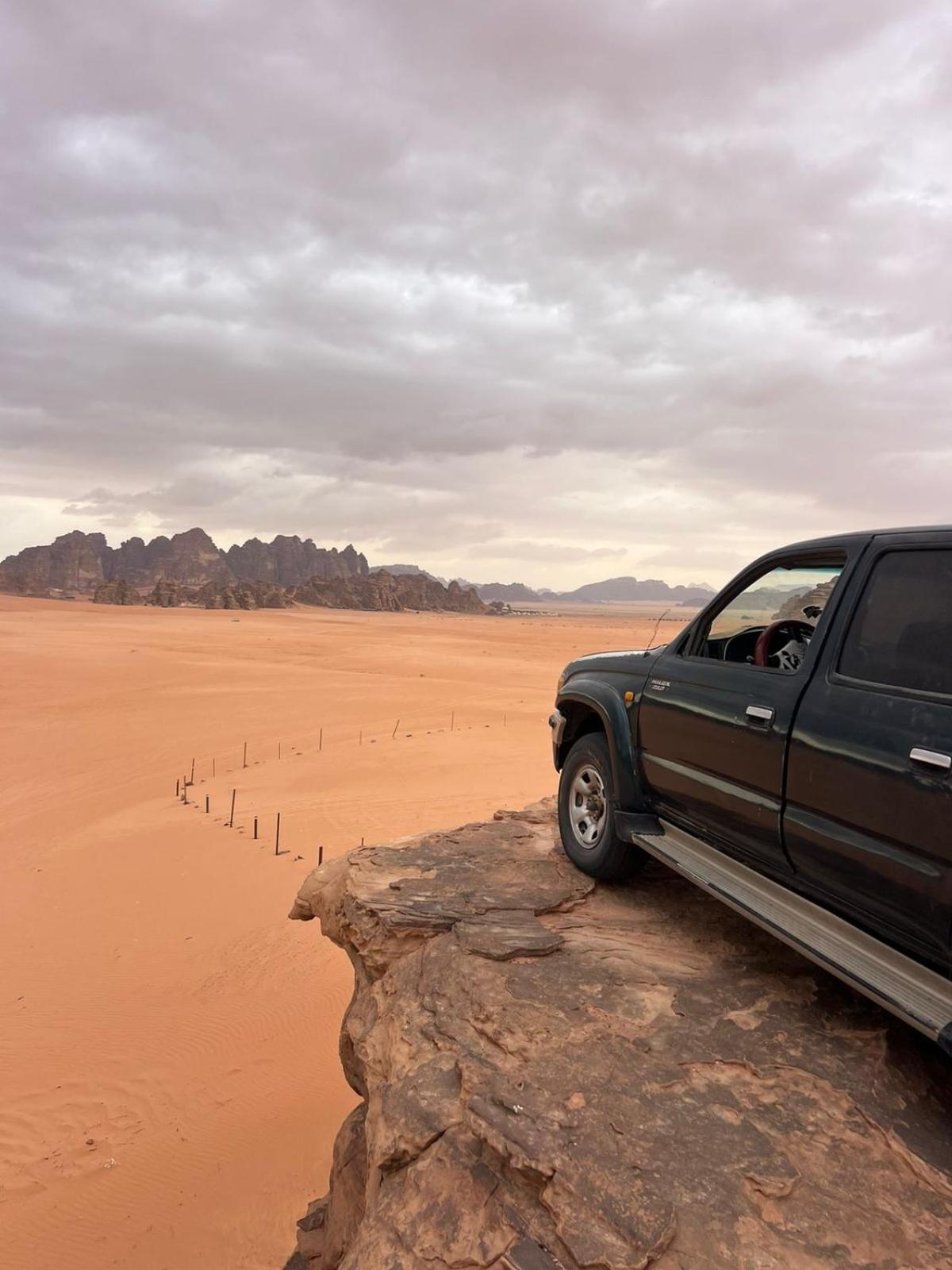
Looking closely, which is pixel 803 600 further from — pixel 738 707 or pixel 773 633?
pixel 738 707

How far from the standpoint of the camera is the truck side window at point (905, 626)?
8.66 ft

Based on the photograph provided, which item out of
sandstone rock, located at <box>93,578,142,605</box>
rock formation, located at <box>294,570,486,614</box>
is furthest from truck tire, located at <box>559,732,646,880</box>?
rock formation, located at <box>294,570,486,614</box>

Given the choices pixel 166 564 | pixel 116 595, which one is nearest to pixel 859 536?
pixel 116 595

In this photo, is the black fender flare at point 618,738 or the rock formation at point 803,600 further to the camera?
the black fender flare at point 618,738

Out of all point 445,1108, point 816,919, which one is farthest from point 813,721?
point 445,1108

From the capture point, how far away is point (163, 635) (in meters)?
51.7

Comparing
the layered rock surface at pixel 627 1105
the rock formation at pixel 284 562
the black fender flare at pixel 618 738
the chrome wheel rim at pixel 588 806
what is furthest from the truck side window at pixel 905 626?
the rock formation at pixel 284 562

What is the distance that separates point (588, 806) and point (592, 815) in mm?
83

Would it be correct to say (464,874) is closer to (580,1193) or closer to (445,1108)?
(445,1108)

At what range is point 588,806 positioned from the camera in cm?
485

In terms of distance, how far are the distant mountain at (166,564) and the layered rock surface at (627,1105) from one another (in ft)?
411

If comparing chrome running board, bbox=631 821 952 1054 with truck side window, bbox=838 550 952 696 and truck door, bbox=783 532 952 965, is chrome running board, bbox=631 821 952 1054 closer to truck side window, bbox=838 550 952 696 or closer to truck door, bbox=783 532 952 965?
truck door, bbox=783 532 952 965

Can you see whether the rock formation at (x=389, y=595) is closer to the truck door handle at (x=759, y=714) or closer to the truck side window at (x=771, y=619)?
the truck side window at (x=771, y=619)

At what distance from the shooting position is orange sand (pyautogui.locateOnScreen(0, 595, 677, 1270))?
5.30 meters
